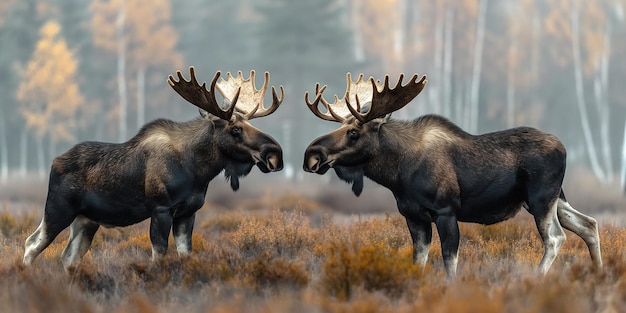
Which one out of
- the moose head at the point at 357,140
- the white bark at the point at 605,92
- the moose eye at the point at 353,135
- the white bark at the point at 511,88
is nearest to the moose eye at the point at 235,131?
the moose head at the point at 357,140

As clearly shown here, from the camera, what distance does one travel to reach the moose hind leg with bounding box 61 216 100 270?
7344 mm

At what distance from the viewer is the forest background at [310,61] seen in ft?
104

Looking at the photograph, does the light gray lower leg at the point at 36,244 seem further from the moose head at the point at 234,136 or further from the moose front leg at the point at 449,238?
the moose front leg at the point at 449,238

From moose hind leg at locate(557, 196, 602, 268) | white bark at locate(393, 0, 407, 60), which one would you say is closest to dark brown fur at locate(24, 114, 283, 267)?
moose hind leg at locate(557, 196, 602, 268)

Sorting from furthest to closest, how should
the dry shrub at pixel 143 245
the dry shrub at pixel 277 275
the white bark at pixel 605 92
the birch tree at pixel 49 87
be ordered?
the birch tree at pixel 49 87 → the white bark at pixel 605 92 → the dry shrub at pixel 143 245 → the dry shrub at pixel 277 275

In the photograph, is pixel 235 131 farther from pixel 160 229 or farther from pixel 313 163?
pixel 160 229

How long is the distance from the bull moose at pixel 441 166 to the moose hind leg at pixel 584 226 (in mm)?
100

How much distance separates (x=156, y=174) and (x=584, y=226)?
4325 mm

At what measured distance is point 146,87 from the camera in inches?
1380

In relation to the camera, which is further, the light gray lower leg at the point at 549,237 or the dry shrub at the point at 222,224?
the dry shrub at the point at 222,224

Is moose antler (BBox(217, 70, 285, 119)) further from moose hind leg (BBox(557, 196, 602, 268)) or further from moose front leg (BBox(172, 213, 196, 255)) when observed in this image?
moose hind leg (BBox(557, 196, 602, 268))

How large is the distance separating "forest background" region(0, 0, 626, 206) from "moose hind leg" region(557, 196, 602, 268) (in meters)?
Answer: 22.0

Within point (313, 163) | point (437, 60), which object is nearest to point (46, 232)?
point (313, 163)

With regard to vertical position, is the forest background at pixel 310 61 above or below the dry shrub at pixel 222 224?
above
